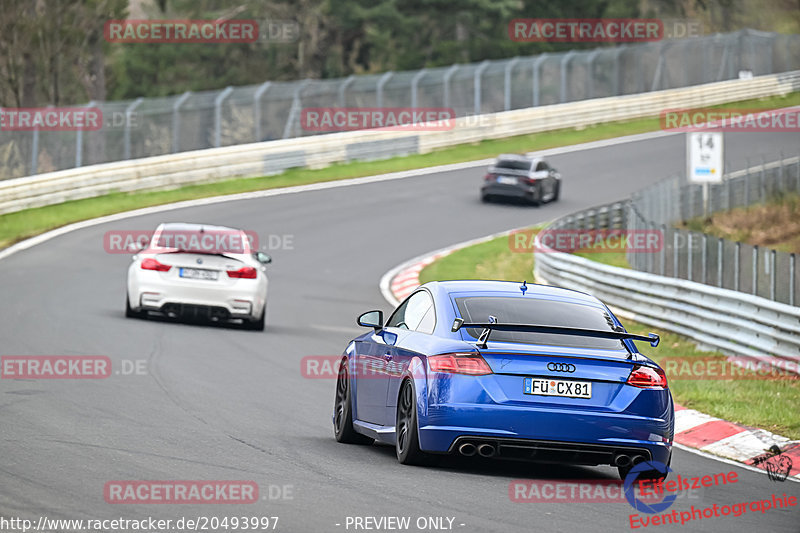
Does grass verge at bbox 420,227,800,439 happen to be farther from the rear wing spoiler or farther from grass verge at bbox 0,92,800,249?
grass verge at bbox 0,92,800,249

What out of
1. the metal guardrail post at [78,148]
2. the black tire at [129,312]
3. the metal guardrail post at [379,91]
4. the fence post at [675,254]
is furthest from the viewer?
the metal guardrail post at [379,91]

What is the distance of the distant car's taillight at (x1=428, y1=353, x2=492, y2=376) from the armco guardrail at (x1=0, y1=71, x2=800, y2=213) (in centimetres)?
2449

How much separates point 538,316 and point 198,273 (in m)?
9.87

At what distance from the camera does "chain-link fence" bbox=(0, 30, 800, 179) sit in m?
36.3

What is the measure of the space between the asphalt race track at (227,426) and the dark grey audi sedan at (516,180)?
10145mm

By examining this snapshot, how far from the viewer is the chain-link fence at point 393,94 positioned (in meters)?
36.3

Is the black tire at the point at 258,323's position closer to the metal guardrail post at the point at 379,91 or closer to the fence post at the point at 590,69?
the metal guardrail post at the point at 379,91

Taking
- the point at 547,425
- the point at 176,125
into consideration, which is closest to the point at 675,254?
the point at 547,425

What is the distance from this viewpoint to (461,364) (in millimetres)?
8664

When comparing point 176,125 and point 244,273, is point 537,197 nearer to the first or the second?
point 176,125

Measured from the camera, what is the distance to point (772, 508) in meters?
8.34

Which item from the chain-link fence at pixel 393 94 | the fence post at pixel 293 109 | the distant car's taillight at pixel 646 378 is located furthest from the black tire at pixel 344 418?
the fence post at pixel 293 109

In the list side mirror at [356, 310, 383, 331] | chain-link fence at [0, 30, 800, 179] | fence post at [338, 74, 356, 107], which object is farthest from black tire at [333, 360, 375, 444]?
fence post at [338, 74, 356, 107]

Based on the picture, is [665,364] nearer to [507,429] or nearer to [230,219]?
[507,429]
